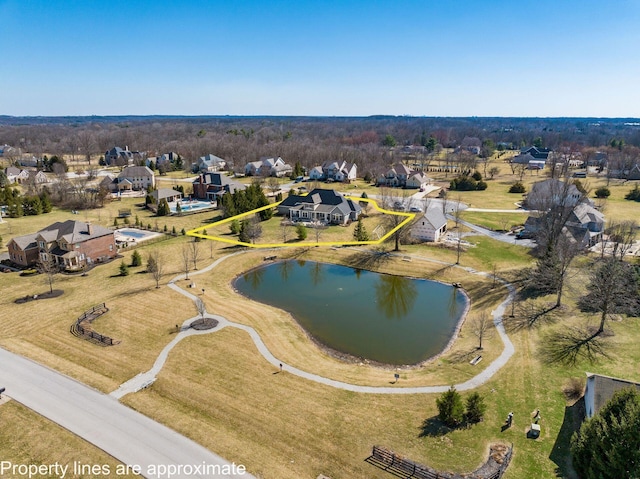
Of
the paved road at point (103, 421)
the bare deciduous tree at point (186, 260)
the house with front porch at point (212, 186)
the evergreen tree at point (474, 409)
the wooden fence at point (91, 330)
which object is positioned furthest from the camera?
the house with front porch at point (212, 186)

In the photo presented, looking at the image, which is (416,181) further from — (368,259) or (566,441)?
(566,441)

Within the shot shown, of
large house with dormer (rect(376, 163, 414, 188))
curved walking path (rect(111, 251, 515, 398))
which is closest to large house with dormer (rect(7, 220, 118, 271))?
curved walking path (rect(111, 251, 515, 398))

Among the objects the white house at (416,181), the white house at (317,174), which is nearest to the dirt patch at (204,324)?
the white house at (416,181)

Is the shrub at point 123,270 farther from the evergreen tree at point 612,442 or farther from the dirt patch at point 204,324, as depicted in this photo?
the evergreen tree at point 612,442

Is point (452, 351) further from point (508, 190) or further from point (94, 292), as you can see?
point (508, 190)

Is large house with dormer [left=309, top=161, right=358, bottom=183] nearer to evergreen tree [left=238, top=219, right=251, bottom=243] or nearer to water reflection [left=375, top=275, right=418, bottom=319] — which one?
evergreen tree [left=238, top=219, right=251, bottom=243]
